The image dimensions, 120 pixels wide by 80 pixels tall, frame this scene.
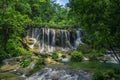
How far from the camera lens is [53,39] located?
4300 cm

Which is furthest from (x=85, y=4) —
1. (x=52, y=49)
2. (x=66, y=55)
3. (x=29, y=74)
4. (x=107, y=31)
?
(x=52, y=49)

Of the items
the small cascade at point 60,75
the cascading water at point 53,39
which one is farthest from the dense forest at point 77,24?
the small cascade at point 60,75

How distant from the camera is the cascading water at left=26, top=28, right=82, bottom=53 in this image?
42469 mm

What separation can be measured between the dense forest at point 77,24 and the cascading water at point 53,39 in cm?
106

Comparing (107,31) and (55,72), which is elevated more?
(107,31)

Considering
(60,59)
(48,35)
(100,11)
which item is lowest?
(60,59)

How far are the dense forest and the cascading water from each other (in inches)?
41.9

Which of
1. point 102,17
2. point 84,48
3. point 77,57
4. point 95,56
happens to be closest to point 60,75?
point 102,17

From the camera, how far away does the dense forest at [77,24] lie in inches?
649

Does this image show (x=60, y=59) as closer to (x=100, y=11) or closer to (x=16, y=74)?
(x=16, y=74)

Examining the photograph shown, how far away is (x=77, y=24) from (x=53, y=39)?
15.8 ft

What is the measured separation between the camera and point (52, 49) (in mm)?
42000

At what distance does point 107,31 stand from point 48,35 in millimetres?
27303

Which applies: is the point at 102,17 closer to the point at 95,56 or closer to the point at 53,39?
the point at 95,56
